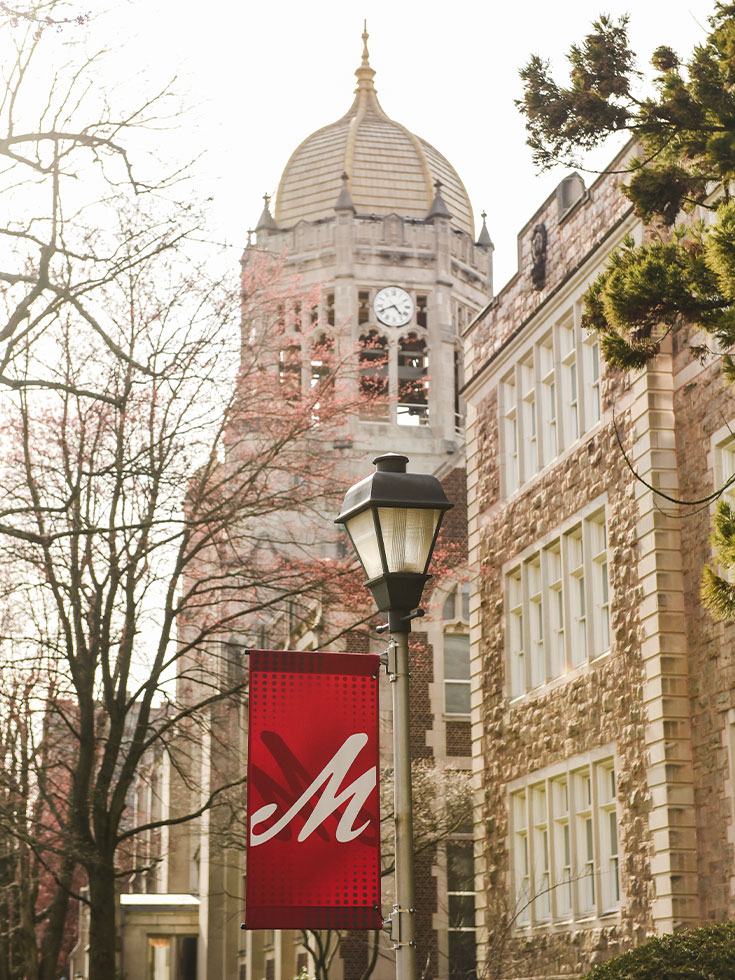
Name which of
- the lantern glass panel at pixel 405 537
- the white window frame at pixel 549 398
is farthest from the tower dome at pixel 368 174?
the lantern glass panel at pixel 405 537

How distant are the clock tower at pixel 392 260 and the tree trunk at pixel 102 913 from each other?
124 ft

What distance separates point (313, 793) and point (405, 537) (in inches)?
55.1

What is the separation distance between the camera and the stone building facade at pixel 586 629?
18641 millimetres

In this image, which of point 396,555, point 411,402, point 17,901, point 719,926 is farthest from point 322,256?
point 396,555

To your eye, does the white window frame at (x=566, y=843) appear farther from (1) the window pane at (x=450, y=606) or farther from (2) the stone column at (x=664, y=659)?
(1) the window pane at (x=450, y=606)

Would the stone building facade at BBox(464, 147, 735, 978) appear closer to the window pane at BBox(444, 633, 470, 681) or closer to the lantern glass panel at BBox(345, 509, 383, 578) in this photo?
the lantern glass panel at BBox(345, 509, 383, 578)

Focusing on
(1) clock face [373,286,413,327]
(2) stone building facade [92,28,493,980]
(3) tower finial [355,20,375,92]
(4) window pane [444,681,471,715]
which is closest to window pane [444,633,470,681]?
(4) window pane [444,681,471,715]

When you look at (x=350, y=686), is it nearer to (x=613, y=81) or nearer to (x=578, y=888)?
(x=613, y=81)

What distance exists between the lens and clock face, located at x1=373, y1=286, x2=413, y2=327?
62.0 meters

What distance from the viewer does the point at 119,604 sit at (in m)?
22.8

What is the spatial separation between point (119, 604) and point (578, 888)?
8.12 m

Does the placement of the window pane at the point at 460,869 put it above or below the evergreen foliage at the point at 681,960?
above

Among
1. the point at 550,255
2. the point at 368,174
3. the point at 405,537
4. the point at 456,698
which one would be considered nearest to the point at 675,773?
the point at 550,255

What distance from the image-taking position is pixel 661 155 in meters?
13.1
